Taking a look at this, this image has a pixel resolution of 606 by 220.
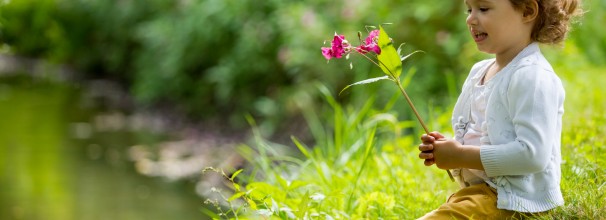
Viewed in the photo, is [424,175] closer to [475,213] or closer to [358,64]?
[475,213]

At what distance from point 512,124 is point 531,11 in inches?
13.9

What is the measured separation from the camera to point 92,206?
6.70m

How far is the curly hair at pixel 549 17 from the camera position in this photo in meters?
2.88

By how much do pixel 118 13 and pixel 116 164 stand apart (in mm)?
3835

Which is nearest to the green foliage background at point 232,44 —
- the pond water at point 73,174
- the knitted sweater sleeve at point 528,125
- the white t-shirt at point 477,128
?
the pond water at point 73,174

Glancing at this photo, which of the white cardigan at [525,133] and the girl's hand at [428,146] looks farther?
the girl's hand at [428,146]

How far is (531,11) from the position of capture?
9.50ft

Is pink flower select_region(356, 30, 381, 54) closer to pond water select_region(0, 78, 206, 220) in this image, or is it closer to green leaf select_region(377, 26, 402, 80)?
green leaf select_region(377, 26, 402, 80)

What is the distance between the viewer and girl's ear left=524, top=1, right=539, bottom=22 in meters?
2.87

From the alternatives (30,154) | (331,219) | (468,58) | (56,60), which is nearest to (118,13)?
(56,60)

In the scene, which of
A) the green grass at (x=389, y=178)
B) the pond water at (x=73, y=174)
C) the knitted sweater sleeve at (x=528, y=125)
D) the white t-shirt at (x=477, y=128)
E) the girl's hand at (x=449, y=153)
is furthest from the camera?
the pond water at (x=73, y=174)

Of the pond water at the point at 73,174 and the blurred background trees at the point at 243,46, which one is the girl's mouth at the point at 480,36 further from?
the pond water at the point at 73,174

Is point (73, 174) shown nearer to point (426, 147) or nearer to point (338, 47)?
point (338, 47)

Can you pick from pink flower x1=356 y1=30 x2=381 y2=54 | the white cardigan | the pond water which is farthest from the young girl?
the pond water
